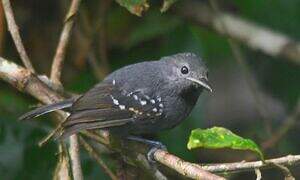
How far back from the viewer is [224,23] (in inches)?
202

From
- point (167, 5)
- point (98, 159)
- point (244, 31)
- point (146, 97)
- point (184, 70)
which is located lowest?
point (98, 159)

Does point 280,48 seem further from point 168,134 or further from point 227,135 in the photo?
point 227,135

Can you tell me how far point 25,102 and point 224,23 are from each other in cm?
147

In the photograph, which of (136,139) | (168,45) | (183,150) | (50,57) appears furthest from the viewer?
(50,57)

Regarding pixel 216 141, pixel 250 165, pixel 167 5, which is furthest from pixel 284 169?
pixel 167 5

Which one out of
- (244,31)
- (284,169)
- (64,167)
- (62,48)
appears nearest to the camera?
(284,169)

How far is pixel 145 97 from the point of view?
4.18 meters

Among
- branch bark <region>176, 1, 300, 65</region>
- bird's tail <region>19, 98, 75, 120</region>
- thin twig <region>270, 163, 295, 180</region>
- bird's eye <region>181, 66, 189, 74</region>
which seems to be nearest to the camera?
thin twig <region>270, 163, 295, 180</region>

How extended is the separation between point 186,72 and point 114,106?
443mm

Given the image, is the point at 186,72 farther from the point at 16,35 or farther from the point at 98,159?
the point at 16,35

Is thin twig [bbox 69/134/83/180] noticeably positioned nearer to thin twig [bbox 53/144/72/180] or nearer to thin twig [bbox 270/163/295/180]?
thin twig [bbox 53/144/72/180]

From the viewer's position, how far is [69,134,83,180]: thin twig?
3.52 metres

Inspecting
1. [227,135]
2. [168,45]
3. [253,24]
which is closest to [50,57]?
[168,45]

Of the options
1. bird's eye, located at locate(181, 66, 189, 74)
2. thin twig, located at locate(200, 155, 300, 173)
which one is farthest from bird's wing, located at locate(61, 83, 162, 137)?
thin twig, located at locate(200, 155, 300, 173)
